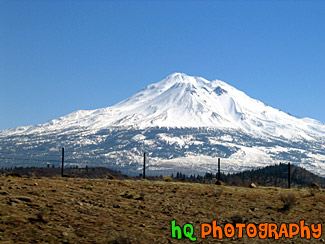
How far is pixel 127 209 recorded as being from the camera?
2791 centimetres

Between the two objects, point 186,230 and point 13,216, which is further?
point 186,230

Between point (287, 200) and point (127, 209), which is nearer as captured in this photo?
point (127, 209)

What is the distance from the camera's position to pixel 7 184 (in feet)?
94.0

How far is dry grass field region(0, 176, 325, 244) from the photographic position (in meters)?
22.7

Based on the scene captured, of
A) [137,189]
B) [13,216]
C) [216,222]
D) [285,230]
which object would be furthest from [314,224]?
[13,216]

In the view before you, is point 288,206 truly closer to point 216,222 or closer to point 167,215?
point 216,222

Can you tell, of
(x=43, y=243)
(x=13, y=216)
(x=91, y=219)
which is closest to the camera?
(x=43, y=243)

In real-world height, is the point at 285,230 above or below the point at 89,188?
below

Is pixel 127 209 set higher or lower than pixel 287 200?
lower

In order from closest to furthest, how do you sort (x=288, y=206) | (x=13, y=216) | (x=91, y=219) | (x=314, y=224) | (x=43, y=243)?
1. (x=43, y=243)
2. (x=13, y=216)
3. (x=91, y=219)
4. (x=314, y=224)
5. (x=288, y=206)

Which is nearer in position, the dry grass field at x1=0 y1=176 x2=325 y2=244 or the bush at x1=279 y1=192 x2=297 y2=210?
the dry grass field at x1=0 y1=176 x2=325 y2=244

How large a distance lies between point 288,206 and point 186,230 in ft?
32.0

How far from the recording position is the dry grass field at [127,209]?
74.6 feet

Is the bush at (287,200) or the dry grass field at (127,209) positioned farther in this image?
the bush at (287,200)
